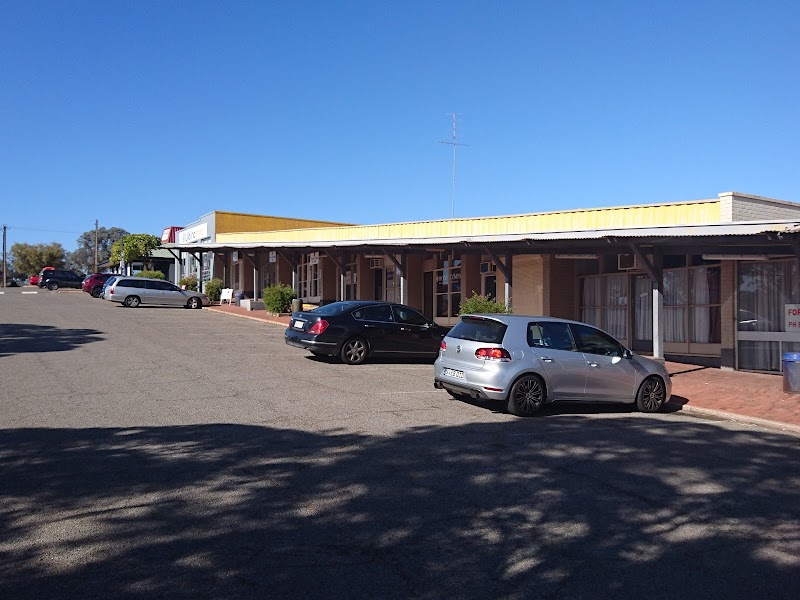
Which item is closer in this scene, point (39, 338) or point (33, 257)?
point (39, 338)

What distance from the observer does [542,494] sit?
21.0 feet

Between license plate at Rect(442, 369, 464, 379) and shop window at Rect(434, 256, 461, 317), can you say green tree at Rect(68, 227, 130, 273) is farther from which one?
license plate at Rect(442, 369, 464, 379)

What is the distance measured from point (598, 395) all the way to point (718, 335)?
24.7ft

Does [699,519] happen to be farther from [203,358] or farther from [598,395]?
[203,358]

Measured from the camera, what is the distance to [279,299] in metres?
29.2

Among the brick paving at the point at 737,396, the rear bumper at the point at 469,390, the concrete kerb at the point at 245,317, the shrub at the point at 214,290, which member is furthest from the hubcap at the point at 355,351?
the shrub at the point at 214,290

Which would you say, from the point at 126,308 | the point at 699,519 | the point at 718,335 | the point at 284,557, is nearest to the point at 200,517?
the point at 284,557

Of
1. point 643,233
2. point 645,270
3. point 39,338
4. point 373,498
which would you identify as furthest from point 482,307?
point 373,498

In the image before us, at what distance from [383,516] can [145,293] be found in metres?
30.0

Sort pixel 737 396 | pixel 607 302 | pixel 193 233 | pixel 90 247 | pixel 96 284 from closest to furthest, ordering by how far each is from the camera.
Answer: pixel 737 396
pixel 607 302
pixel 96 284
pixel 193 233
pixel 90 247

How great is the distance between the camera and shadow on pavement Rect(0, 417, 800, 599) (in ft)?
14.6

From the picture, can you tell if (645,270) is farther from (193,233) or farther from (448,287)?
(193,233)

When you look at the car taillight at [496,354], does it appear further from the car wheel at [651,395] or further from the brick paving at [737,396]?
the brick paving at [737,396]

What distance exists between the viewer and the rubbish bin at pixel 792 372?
40.1 feet
